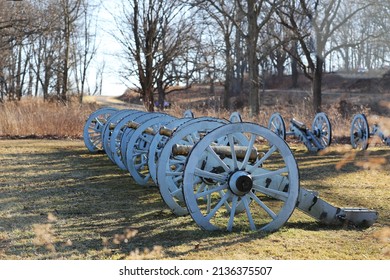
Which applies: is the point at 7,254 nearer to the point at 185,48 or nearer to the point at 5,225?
the point at 5,225

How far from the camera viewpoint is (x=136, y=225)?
537cm

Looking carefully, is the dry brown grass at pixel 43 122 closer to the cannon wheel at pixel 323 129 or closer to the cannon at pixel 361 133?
the cannon wheel at pixel 323 129

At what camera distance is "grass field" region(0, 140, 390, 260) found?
170 inches

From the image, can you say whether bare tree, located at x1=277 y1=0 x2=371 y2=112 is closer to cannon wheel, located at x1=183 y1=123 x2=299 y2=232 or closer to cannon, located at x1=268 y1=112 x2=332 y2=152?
cannon, located at x1=268 y1=112 x2=332 y2=152

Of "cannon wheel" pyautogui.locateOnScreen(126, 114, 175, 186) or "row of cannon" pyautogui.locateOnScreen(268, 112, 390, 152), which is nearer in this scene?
"cannon wheel" pyautogui.locateOnScreen(126, 114, 175, 186)

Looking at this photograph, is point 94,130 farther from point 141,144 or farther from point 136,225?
point 136,225

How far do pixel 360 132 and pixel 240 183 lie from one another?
30.5ft

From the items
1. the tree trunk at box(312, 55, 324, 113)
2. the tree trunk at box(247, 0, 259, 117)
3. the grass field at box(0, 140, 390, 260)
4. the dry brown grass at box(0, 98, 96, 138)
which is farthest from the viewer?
the tree trunk at box(312, 55, 324, 113)

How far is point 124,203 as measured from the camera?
6.61 m

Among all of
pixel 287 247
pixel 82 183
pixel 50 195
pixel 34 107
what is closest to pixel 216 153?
pixel 287 247

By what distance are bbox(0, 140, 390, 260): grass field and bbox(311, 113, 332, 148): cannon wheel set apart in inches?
128

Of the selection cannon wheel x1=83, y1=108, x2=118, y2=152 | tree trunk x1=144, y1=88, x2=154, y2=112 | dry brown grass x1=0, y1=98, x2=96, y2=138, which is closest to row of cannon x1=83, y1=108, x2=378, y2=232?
cannon wheel x1=83, y1=108, x2=118, y2=152

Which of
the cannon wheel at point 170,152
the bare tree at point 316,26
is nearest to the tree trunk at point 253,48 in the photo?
the bare tree at point 316,26

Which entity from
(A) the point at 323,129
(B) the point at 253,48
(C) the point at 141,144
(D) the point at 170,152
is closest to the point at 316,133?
(A) the point at 323,129
